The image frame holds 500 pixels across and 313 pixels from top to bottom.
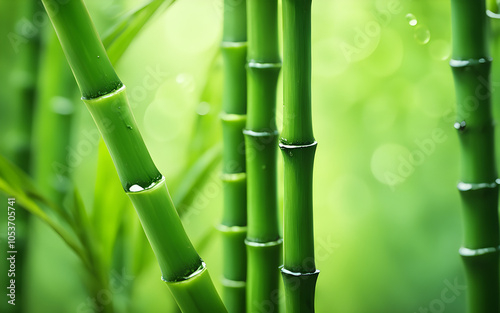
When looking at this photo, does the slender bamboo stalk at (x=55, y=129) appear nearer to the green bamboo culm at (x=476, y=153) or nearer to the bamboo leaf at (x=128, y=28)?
the bamboo leaf at (x=128, y=28)

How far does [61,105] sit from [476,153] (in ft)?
1.34

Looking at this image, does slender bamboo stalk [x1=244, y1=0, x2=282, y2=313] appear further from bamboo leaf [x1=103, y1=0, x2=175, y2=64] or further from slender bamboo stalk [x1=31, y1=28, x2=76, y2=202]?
slender bamboo stalk [x1=31, y1=28, x2=76, y2=202]

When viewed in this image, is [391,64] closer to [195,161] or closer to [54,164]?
[195,161]

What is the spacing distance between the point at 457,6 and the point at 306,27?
127 millimetres

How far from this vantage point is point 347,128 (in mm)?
723

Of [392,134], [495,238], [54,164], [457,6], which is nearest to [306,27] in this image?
[457,6]

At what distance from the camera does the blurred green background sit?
68cm

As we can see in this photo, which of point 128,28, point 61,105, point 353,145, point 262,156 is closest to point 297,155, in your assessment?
point 262,156

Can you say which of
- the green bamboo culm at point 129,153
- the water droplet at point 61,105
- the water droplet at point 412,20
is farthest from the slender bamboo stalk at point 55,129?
the water droplet at point 412,20

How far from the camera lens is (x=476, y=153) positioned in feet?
1.19

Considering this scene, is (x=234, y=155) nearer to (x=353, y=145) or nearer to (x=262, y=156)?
(x=262, y=156)

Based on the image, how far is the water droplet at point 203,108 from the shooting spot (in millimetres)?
572

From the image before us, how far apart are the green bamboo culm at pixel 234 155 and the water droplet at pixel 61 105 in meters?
0.19

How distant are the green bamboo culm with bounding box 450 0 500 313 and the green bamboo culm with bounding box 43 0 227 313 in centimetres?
21
